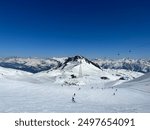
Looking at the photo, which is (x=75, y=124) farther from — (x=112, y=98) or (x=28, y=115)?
(x=112, y=98)

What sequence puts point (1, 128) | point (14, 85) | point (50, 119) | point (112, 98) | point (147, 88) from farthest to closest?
Result: point (147, 88)
point (14, 85)
point (112, 98)
point (50, 119)
point (1, 128)

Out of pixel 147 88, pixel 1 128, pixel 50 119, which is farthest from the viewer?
pixel 147 88

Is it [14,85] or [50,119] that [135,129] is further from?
[14,85]

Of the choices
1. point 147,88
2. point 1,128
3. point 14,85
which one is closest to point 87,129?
point 1,128

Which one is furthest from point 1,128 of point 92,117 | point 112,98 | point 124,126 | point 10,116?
point 112,98

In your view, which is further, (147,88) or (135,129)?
(147,88)

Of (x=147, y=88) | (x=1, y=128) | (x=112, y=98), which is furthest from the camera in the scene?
(x=147, y=88)

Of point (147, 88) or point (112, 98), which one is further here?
point (147, 88)

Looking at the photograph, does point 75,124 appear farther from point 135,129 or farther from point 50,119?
→ point 135,129
